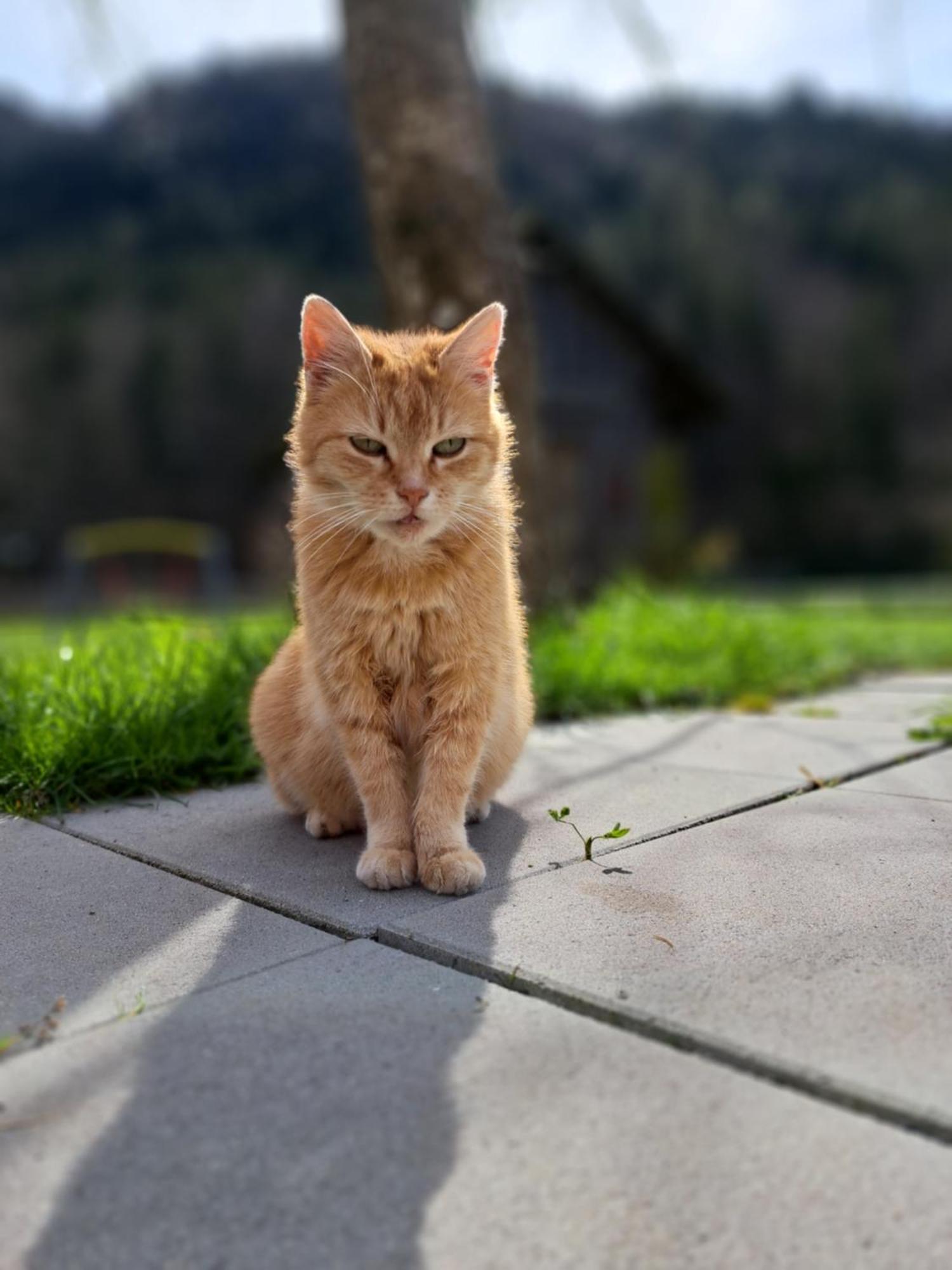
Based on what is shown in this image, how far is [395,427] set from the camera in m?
2.25

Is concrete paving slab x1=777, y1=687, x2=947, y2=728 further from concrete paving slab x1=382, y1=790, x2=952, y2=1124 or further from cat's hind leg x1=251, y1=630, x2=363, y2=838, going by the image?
cat's hind leg x1=251, y1=630, x2=363, y2=838

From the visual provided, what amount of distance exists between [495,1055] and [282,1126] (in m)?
0.27

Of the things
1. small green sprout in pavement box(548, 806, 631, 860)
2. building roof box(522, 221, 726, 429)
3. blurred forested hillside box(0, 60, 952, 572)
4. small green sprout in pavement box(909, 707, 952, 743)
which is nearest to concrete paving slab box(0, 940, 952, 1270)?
small green sprout in pavement box(548, 806, 631, 860)

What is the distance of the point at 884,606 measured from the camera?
42.1ft

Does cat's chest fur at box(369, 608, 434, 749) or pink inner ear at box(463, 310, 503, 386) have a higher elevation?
pink inner ear at box(463, 310, 503, 386)

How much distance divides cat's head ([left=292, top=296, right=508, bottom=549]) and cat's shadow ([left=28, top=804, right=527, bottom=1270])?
0.94m

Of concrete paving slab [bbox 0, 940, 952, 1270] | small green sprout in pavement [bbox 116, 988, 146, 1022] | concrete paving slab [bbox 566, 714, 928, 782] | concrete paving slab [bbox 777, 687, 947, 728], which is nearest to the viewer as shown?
concrete paving slab [bbox 0, 940, 952, 1270]

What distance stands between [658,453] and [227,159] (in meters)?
15.9

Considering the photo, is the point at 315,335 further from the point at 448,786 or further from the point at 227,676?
the point at 227,676

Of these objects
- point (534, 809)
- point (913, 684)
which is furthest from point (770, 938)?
point (913, 684)

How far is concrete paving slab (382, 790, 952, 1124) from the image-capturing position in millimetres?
1358

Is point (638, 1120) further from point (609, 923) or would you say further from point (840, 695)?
point (840, 695)

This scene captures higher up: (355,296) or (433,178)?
(355,296)

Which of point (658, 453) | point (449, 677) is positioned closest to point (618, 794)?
point (449, 677)
